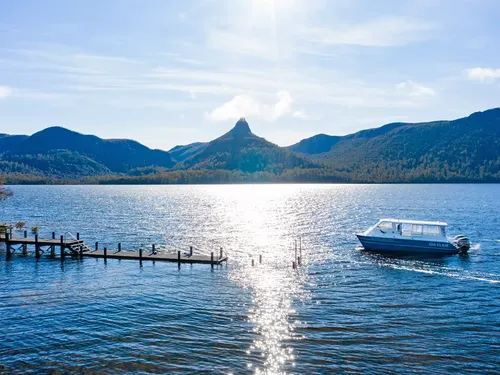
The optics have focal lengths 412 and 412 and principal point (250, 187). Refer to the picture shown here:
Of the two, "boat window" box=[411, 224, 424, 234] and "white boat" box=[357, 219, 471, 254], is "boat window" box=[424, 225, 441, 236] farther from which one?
"boat window" box=[411, 224, 424, 234]

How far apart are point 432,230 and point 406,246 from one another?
6.07m

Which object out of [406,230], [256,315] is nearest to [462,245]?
[406,230]

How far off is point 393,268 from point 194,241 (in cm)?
3963

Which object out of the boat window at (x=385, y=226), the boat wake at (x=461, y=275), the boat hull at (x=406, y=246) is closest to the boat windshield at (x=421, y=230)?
the boat window at (x=385, y=226)

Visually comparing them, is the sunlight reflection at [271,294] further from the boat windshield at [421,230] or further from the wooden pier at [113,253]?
the boat windshield at [421,230]

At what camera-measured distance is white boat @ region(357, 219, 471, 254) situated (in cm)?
6700

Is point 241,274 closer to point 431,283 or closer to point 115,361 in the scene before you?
point 431,283

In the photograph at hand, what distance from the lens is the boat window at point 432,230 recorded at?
69438 millimetres

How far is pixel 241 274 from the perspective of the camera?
53.3m

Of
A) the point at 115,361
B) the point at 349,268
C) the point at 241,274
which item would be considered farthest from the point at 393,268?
the point at 115,361

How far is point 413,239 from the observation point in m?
68.5

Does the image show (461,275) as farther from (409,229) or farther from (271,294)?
(271,294)

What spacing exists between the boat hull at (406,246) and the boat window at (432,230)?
8.84 ft

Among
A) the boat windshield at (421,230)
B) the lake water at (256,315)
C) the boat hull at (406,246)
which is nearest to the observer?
the lake water at (256,315)
